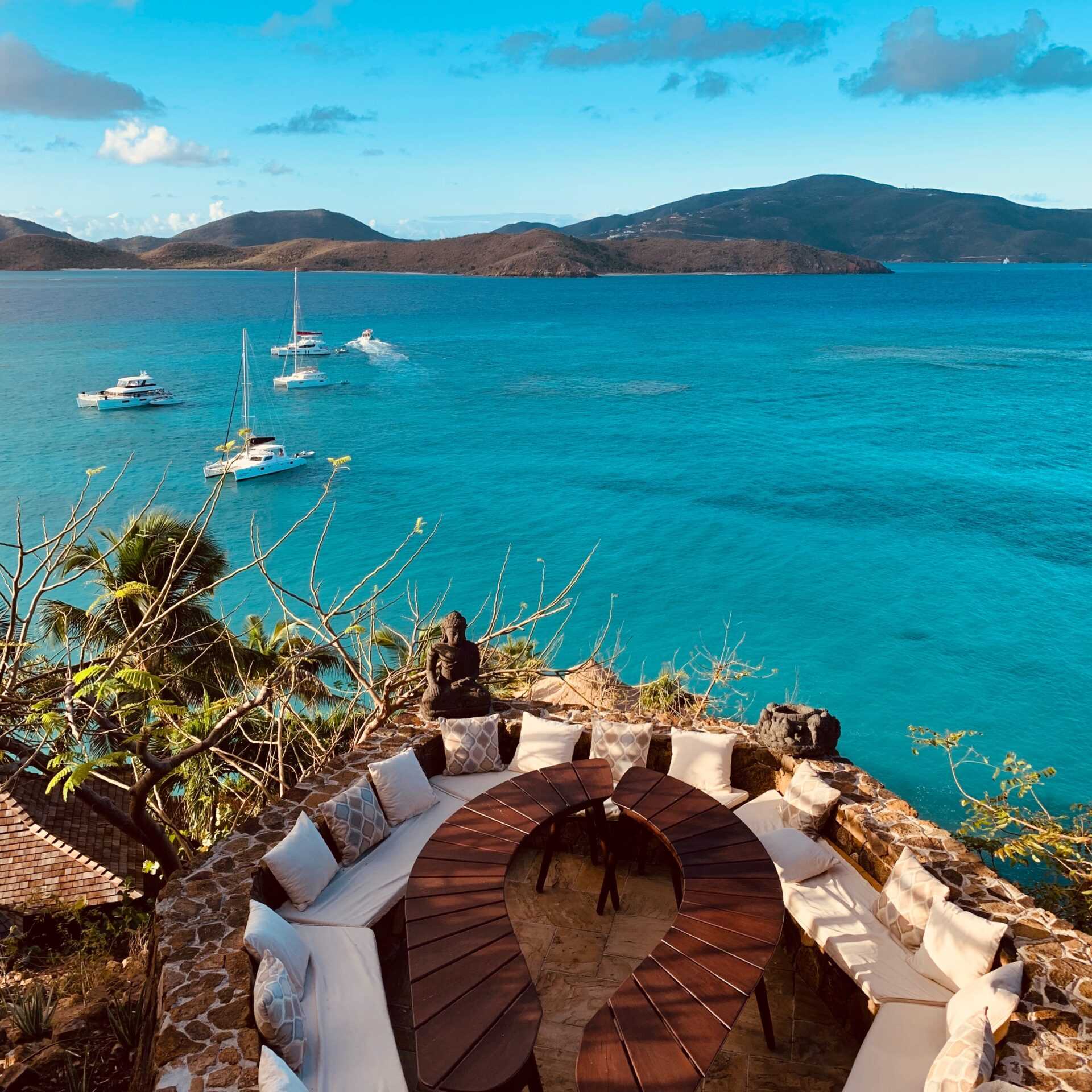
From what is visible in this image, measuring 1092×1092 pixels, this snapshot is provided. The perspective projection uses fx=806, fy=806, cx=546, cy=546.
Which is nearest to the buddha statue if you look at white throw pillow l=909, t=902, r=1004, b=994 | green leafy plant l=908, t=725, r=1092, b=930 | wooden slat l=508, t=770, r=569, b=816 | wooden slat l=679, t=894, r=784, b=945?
wooden slat l=508, t=770, r=569, b=816

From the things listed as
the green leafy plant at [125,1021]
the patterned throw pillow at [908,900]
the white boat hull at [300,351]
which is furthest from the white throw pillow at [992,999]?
the white boat hull at [300,351]

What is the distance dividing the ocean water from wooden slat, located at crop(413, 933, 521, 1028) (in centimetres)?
1381

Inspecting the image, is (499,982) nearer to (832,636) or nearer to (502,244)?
(832,636)

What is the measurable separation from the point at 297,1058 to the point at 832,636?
68.3ft

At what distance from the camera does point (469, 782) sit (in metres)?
8.55

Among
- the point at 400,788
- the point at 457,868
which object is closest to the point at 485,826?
the point at 457,868

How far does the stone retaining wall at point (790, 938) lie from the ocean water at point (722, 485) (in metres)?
10.4

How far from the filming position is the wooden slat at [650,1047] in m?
4.64

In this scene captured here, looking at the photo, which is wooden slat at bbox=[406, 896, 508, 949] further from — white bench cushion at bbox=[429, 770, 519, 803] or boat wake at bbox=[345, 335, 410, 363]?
boat wake at bbox=[345, 335, 410, 363]

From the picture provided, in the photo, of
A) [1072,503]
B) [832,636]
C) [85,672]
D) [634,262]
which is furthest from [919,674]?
[634,262]

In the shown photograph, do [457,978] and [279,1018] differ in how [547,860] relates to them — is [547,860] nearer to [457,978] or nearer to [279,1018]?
[457,978]

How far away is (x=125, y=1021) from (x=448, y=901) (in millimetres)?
2697

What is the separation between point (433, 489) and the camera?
3534 cm

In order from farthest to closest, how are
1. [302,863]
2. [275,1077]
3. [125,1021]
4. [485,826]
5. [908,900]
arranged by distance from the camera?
[485,826] → [302,863] → [908,900] → [125,1021] → [275,1077]
